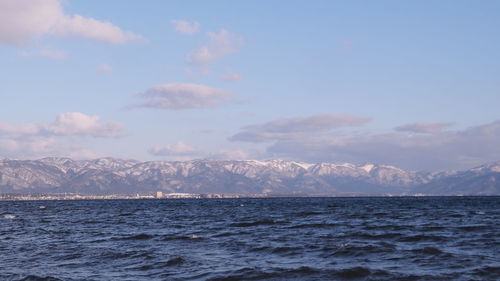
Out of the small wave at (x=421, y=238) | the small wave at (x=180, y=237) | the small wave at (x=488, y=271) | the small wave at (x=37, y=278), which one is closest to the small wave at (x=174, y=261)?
the small wave at (x=37, y=278)

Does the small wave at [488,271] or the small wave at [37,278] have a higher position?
the small wave at [488,271]

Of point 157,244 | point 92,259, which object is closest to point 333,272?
point 92,259

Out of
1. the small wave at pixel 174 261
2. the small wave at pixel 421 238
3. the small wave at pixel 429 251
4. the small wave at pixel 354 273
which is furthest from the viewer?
the small wave at pixel 421 238

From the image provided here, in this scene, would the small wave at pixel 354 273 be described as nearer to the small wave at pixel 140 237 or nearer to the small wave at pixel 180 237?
the small wave at pixel 180 237

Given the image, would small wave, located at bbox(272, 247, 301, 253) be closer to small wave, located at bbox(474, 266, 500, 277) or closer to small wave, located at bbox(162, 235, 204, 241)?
small wave, located at bbox(162, 235, 204, 241)

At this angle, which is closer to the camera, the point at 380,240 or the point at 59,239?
the point at 380,240

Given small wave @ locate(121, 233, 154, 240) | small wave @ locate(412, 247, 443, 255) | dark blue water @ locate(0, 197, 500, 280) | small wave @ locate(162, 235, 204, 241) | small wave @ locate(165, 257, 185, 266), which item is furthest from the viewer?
small wave @ locate(121, 233, 154, 240)

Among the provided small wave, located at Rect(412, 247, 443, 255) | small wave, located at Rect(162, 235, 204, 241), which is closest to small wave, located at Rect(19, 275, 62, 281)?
small wave, located at Rect(162, 235, 204, 241)

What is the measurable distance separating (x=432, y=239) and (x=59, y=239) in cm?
3906

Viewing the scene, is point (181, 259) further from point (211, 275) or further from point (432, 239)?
point (432, 239)

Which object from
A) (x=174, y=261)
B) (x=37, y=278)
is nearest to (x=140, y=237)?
(x=174, y=261)

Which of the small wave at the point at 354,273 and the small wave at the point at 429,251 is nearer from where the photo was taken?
the small wave at the point at 354,273

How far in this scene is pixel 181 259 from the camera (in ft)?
134

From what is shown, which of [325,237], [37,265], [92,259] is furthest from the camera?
[325,237]
